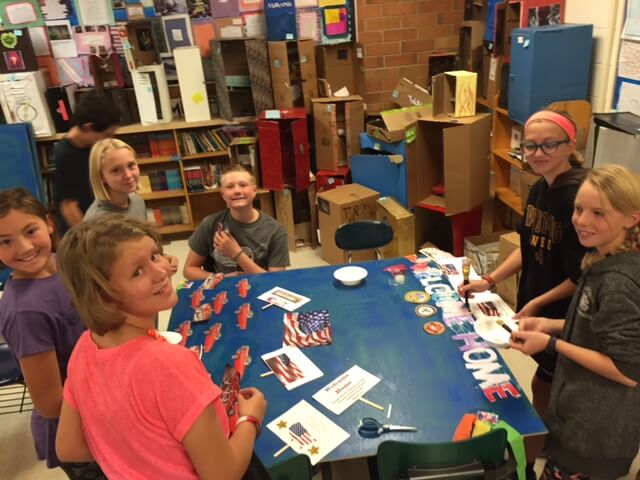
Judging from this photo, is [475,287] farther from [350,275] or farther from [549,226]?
[350,275]

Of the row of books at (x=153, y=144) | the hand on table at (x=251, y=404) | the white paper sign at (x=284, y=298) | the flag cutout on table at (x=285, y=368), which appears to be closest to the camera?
the hand on table at (x=251, y=404)

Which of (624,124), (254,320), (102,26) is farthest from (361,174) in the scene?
(102,26)

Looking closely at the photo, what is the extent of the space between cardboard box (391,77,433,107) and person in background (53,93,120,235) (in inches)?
96.8

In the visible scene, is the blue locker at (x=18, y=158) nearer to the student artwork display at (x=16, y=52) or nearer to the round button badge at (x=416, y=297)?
the student artwork display at (x=16, y=52)

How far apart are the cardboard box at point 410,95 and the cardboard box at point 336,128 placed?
12.8 inches

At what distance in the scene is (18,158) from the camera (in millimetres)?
4496

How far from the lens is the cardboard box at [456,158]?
11.8 ft

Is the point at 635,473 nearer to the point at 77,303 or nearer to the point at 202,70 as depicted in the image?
the point at 77,303

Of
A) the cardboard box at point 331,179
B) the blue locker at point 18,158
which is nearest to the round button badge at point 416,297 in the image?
the cardboard box at point 331,179

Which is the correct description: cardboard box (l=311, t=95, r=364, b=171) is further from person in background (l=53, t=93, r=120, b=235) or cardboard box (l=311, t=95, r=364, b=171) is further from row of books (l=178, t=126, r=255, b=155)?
person in background (l=53, t=93, r=120, b=235)

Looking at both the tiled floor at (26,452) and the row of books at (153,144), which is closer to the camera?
the tiled floor at (26,452)

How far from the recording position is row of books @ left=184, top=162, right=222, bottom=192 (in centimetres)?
485

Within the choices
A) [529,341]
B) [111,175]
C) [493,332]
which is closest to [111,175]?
[111,175]

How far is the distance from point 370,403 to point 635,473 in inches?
55.6
